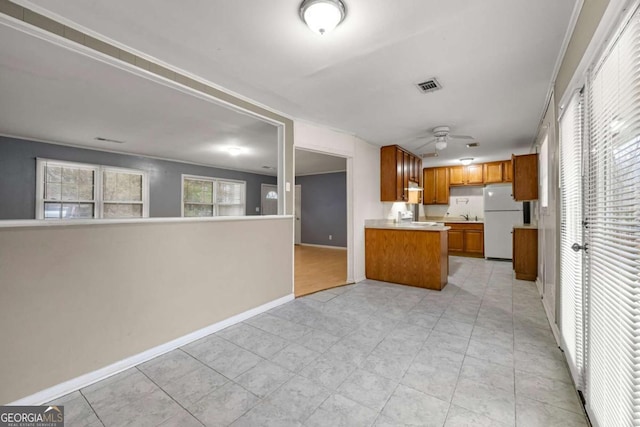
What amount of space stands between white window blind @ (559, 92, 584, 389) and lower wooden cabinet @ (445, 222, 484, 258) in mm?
4245

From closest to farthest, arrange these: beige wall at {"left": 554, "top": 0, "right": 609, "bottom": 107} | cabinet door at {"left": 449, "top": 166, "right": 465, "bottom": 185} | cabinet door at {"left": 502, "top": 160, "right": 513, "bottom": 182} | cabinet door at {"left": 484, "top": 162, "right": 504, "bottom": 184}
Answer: beige wall at {"left": 554, "top": 0, "right": 609, "bottom": 107} < cabinet door at {"left": 502, "top": 160, "right": 513, "bottom": 182} < cabinet door at {"left": 484, "top": 162, "right": 504, "bottom": 184} < cabinet door at {"left": 449, "top": 166, "right": 465, "bottom": 185}

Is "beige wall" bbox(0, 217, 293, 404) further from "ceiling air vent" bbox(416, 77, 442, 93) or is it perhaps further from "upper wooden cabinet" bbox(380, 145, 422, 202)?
"upper wooden cabinet" bbox(380, 145, 422, 202)

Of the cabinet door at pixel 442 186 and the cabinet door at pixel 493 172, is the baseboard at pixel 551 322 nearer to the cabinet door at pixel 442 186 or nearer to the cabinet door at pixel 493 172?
the cabinet door at pixel 493 172

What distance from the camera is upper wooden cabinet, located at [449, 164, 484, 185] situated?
21.0ft

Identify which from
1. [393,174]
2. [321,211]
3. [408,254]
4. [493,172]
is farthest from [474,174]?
[321,211]

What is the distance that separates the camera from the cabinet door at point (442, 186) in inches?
271

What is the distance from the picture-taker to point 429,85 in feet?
8.06

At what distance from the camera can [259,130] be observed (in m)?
4.09

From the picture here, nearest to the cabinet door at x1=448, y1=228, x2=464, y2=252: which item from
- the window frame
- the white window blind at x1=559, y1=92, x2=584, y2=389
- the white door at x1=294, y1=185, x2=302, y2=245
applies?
the white window blind at x1=559, y1=92, x2=584, y2=389

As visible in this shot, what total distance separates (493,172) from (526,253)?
9.07ft

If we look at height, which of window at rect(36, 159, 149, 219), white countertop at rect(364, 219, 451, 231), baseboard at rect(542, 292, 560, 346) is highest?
window at rect(36, 159, 149, 219)

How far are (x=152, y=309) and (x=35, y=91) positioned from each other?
273cm

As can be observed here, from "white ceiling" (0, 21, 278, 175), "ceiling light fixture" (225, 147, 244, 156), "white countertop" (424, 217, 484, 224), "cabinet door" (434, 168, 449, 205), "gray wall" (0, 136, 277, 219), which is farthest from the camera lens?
"cabinet door" (434, 168, 449, 205)

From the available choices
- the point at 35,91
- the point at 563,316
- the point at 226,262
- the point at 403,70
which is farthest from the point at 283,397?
the point at 35,91
